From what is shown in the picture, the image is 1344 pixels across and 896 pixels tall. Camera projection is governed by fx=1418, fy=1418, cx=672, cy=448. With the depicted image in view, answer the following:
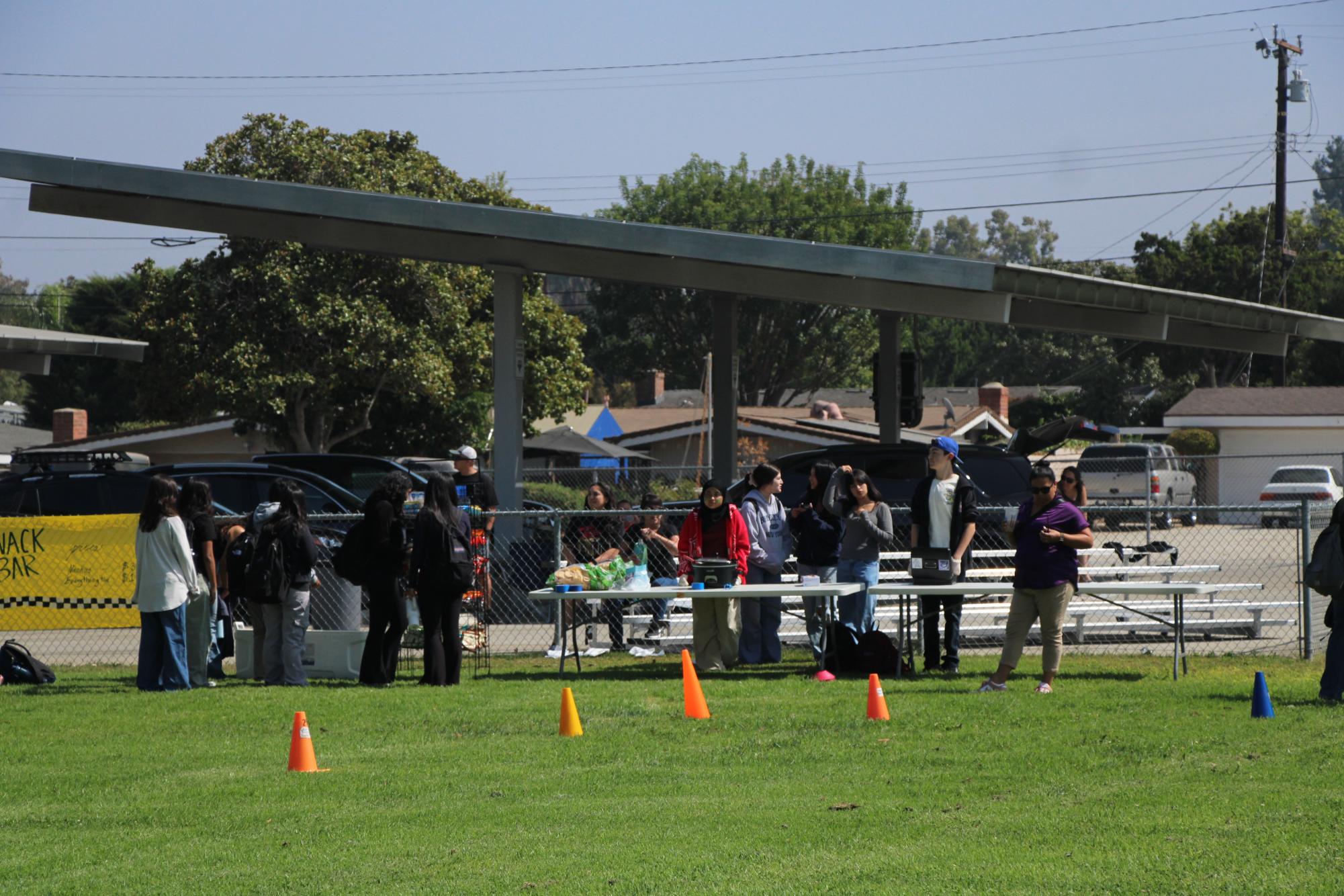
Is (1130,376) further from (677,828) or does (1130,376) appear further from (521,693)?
(677,828)

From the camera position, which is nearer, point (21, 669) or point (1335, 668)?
point (1335, 668)

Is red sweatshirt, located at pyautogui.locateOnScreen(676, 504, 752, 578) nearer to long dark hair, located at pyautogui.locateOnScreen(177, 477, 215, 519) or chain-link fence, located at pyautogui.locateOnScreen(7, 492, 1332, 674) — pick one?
chain-link fence, located at pyautogui.locateOnScreen(7, 492, 1332, 674)

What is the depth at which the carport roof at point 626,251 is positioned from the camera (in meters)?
15.6

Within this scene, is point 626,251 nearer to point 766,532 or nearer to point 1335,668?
point 766,532

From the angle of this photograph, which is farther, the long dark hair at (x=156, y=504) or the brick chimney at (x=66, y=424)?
the brick chimney at (x=66, y=424)

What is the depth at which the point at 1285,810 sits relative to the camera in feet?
21.6

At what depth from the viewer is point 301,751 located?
8.27 meters

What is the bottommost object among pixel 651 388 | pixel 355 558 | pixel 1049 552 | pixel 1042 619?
pixel 1042 619

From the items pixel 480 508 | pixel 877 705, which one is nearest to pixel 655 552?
pixel 480 508

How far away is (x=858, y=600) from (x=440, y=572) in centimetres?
356

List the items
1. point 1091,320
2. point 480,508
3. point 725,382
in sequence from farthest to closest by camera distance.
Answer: point 1091,320 < point 725,382 < point 480,508

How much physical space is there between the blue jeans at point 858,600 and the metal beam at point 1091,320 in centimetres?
677

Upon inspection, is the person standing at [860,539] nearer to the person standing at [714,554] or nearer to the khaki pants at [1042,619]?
the person standing at [714,554]

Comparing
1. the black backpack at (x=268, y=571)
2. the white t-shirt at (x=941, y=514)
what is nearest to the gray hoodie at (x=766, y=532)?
the white t-shirt at (x=941, y=514)
